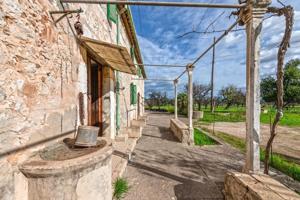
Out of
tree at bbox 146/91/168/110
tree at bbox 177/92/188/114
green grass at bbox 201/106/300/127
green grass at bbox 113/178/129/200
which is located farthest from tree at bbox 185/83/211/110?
green grass at bbox 113/178/129/200

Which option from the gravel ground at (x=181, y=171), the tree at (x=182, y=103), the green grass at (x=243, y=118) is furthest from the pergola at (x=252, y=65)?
the tree at (x=182, y=103)

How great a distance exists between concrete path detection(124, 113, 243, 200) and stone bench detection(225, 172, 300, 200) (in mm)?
617

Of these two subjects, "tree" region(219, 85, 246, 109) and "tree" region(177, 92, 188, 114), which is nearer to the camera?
"tree" region(177, 92, 188, 114)

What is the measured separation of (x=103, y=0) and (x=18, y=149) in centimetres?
205

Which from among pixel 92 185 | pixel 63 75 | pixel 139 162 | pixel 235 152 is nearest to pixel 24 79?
pixel 63 75

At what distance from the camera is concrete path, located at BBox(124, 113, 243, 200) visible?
3.35 metres

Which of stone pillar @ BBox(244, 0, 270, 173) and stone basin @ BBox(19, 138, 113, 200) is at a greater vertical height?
stone pillar @ BBox(244, 0, 270, 173)

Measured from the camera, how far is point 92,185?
2.03m

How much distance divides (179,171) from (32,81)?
3622mm

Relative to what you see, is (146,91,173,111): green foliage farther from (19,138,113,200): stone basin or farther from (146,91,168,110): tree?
(19,138,113,200): stone basin

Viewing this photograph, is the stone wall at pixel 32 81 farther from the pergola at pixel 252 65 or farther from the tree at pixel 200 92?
the tree at pixel 200 92

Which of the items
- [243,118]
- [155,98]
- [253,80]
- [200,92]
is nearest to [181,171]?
[253,80]

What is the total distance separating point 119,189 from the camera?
3.28 m

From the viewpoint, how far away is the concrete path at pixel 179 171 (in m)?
3.35
